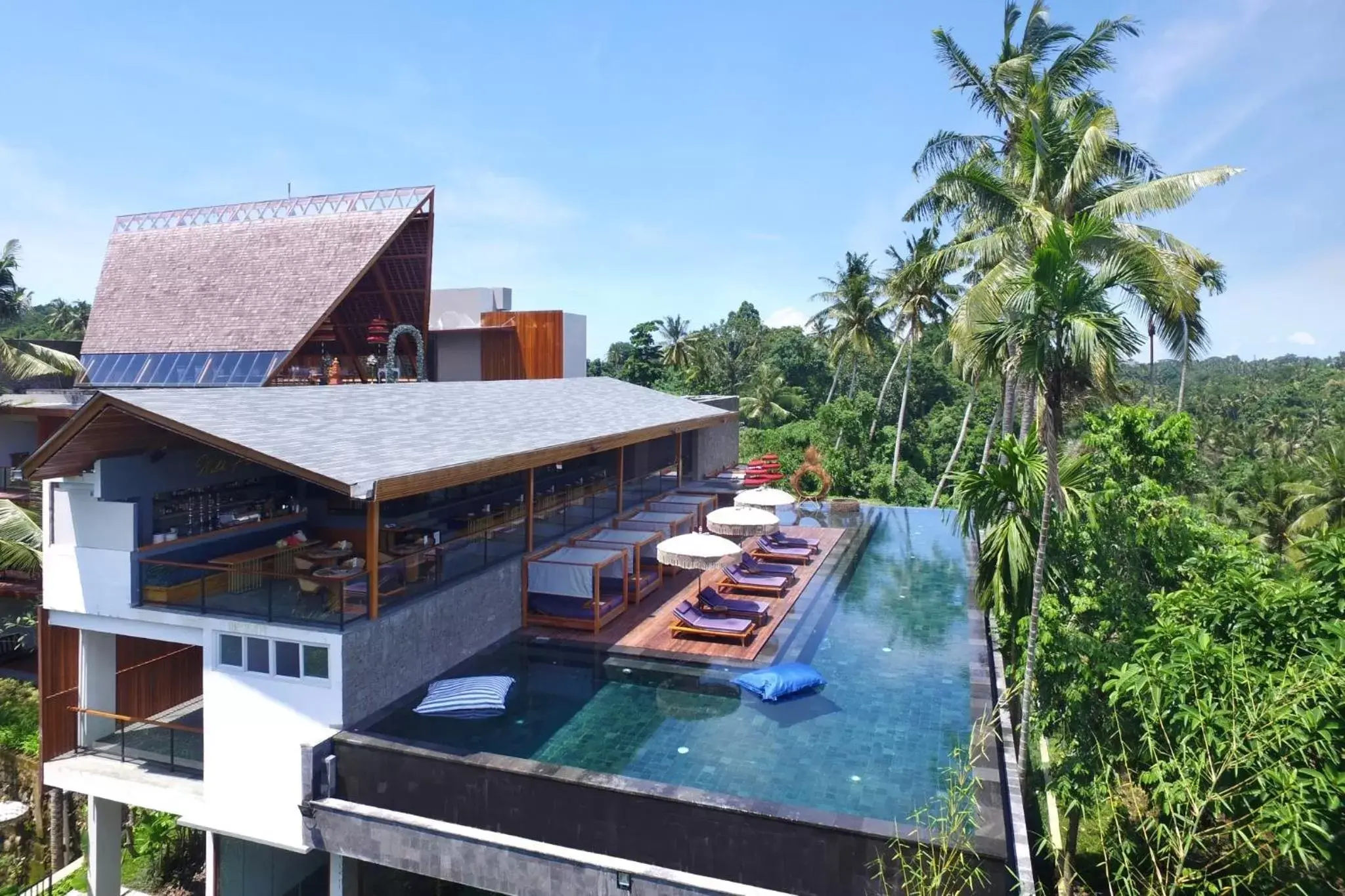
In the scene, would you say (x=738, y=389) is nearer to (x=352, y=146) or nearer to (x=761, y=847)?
(x=352, y=146)

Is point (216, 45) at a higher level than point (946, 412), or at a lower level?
higher

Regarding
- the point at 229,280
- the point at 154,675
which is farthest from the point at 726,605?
the point at 229,280

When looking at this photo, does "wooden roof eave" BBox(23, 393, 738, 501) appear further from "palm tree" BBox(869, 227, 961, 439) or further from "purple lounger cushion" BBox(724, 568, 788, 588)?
"palm tree" BBox(869, 227, 961, 439)

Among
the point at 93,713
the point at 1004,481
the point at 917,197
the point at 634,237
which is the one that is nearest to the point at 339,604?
the point at 93,713

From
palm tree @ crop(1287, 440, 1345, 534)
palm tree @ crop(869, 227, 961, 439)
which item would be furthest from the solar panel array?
palm tree @ crop(1287, 440, 1345, 534)

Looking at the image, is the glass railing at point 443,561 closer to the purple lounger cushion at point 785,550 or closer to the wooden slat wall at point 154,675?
the wooden slat wall at point 154,675

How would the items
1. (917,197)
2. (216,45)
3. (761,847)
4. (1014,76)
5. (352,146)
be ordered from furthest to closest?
(352,146), (917,197), (1014,76), (216,45), (761,847)

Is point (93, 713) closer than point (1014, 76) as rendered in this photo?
A: Yes

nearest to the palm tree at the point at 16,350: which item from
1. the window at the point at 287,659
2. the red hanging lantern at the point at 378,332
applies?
the red hanging lantern at the point at 378,332
